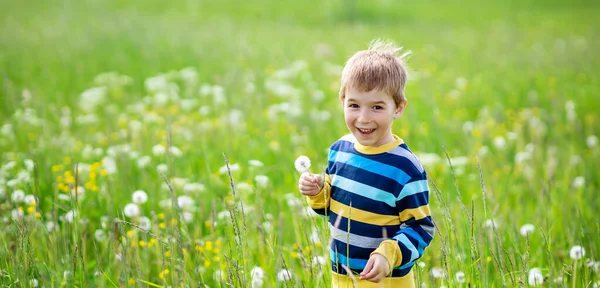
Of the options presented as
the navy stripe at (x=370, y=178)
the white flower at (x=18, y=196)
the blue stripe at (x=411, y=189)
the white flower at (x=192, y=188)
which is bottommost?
the blue stripe at (x=411, y=189)

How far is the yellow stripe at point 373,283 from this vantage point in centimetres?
193

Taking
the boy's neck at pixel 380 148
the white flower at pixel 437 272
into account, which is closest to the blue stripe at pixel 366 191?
the boy's neck at pixel 380 148

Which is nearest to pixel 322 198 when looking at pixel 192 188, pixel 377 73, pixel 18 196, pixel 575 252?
pixel 377 73

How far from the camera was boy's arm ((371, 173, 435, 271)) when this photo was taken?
1.84 metres

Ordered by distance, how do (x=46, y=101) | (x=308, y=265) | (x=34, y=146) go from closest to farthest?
(x=308, y=265) → (x=34, y=146) → (x=46, y=101)

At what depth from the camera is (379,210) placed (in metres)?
1.94

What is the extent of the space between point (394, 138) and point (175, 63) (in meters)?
6.76

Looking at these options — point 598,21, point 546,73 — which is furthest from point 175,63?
point 598,21

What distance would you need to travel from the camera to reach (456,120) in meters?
5.50

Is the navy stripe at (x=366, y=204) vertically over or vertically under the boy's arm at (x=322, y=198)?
under

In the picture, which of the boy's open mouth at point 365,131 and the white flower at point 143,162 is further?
the white flower at point 143,162

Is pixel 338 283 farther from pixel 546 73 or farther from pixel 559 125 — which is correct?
pixel 546 73

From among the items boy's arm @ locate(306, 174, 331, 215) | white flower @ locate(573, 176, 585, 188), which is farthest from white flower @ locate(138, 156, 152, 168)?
white flower @ locate(573, 176, 585, 188)

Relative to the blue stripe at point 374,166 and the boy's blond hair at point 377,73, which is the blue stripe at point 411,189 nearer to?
the blue stripe at point 374,166
